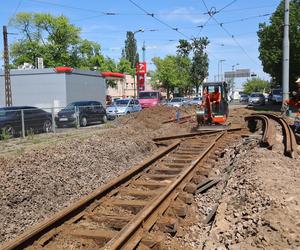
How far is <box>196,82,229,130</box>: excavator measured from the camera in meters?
21.4

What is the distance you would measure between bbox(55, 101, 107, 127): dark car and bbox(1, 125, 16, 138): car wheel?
3750 mm

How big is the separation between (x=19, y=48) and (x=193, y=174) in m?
64.3

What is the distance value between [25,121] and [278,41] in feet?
103

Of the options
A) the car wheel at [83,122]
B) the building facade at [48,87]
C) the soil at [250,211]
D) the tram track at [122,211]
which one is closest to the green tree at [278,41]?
the building facade at [48,87]

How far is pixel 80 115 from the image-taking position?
25.3 metres

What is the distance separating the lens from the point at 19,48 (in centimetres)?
7044

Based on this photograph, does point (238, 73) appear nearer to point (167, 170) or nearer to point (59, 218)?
point (167, 170)

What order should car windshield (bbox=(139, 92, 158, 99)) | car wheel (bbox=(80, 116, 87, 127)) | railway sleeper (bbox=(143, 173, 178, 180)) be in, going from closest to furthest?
railway sleeper (bbox=(143, 173, 178, 180)) < car wheel (bbox=(80, 116, 87, 127)) < car windshield (bbox=(139, 92, 158, 99))

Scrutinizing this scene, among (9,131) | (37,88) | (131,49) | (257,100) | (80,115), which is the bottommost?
(257,100)

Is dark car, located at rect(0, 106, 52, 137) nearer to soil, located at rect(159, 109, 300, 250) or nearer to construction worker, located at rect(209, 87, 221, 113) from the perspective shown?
construction worker, located at rect(209, 87, 221, 113)

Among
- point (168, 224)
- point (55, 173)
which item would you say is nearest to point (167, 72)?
point (55, 173)

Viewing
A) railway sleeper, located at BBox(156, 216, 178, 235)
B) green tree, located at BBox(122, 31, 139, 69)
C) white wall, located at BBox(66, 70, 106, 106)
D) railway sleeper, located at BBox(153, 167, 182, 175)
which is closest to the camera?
railway sleeper, located at BBox(156, 216, 178, 235)

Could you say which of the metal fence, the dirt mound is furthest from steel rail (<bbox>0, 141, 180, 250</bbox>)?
the dirt mound

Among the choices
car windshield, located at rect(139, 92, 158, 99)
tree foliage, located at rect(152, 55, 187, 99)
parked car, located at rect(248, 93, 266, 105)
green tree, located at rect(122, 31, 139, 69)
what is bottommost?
parked car, located at rect(248, 93, 266, 105)
